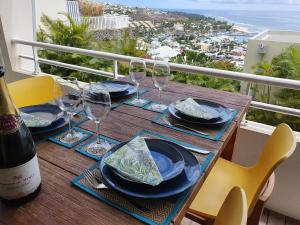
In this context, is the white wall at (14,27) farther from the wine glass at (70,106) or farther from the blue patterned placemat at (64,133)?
the blue patterned placemat at (64,133)

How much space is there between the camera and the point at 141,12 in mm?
2758

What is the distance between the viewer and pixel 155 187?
0.68 metres

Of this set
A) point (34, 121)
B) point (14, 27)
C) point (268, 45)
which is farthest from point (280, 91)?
point (14, 27)

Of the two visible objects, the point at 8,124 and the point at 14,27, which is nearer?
the point at 8,124

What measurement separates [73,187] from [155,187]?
0.74 ft

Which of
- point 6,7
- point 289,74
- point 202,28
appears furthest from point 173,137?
point 6,7

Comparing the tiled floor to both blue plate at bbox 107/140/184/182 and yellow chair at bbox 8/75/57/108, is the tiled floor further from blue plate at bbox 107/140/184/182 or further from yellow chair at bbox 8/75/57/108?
yellow chair at bbox 8/75/57/108

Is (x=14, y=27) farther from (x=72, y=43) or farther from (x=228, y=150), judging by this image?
(x=228, y=150)

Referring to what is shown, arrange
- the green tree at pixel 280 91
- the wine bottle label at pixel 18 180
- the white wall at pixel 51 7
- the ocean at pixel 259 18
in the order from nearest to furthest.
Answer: the wine bottle label at pixel 18 180 < the ocean at pixel 259 18 < the green tree at pixel 280 91 < the white wall at pixel 51 7

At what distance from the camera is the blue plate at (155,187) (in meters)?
0.65

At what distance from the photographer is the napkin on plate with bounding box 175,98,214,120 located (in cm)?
107

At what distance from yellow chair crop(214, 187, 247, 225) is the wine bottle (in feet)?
1.64

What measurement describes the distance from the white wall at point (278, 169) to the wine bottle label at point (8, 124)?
4.62 ft

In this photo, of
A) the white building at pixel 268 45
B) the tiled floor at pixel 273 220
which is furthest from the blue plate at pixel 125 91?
the white building at pixel 268 45
